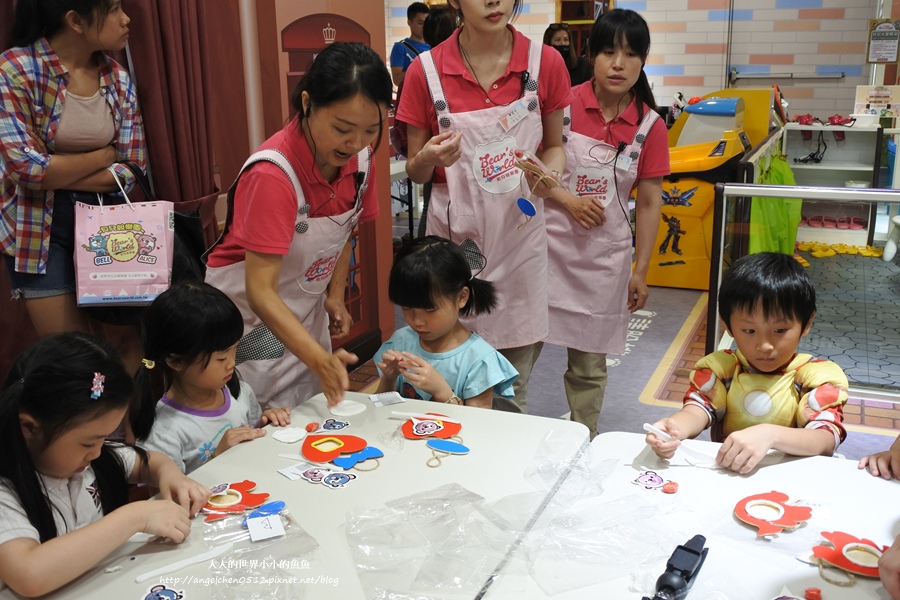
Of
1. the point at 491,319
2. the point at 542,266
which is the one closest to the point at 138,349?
the point at 491,319

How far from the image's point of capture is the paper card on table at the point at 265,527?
50.0 inches

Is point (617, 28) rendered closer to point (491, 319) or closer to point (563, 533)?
point (491, 319)

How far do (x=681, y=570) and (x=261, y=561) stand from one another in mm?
616

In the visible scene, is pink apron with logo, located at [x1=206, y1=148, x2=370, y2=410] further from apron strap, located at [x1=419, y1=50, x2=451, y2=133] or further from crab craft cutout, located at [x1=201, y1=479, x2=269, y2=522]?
crab craft cutout, located at [x1=201, y1=479, x2=269, y2=522]

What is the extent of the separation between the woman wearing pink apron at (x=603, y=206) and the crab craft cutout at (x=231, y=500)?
1433mm

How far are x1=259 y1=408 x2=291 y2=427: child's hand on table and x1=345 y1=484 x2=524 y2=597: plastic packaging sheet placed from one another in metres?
0.42

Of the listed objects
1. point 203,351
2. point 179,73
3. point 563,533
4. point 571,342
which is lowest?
point 571,342

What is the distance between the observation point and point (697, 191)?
5156 mm

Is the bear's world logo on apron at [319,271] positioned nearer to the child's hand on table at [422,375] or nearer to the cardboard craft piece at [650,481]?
the child's hand on table at [422,375]

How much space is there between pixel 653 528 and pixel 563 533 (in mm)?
145

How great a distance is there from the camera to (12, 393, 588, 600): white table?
1.17 meters

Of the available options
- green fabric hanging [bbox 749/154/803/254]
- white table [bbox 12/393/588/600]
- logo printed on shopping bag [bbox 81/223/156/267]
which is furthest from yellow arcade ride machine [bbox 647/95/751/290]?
white table [bbox 12/393/588/600]

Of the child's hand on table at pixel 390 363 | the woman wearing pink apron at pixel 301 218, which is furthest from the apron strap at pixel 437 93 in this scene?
the child's hand on table at pixel 390 363

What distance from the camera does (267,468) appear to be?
4.95ft
